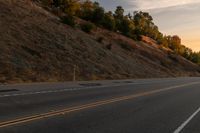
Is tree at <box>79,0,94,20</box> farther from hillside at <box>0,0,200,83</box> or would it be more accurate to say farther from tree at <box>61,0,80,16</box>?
hillside at <box>0,0,200,83</box>

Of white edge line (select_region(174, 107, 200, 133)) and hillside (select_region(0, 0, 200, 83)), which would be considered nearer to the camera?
white edge line (select_region(174, 107, 200, 133))

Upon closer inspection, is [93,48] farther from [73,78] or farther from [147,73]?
[73,78]

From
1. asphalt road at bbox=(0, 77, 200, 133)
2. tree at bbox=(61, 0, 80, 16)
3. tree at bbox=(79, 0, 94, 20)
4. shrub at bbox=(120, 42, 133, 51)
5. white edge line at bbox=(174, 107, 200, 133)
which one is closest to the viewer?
asphalt road at bbox=(0, 77, 200, 133)

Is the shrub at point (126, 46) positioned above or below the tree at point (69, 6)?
below

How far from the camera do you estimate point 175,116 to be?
47.5 ft

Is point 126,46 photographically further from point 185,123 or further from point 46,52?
point 185,123

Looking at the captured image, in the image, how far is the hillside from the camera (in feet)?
115

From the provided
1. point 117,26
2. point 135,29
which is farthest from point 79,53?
point 135,29

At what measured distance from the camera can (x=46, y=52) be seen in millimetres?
41719

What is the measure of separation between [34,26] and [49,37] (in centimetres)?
A: 236

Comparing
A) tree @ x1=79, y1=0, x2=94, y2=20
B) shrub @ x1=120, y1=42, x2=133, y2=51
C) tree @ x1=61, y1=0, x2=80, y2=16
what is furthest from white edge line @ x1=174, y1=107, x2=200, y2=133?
tree @ x1=79, y1=0, x2=94, y2=20

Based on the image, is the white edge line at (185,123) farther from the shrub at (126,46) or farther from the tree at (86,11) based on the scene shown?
the tree at (86,11)

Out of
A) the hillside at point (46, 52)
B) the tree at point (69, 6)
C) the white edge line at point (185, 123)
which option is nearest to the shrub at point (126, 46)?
the tree at point (69, 6)

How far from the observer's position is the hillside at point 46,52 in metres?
35.1
